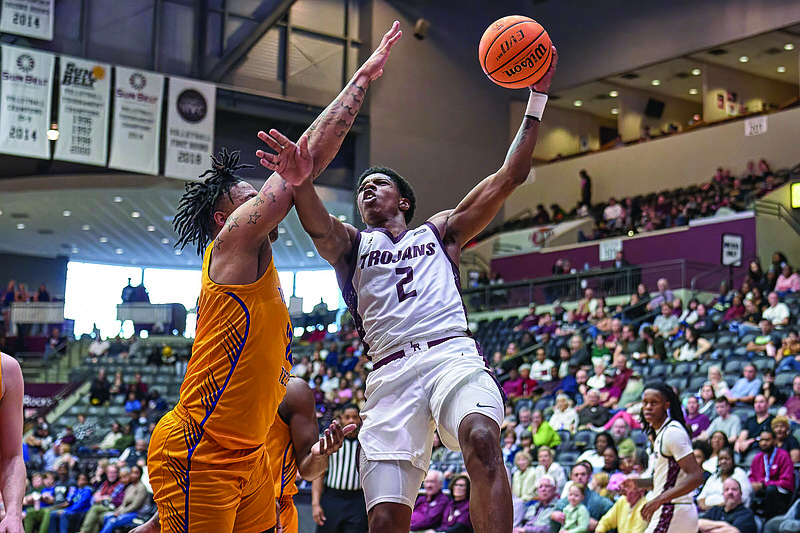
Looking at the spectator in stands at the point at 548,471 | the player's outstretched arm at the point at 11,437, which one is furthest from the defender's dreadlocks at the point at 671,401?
the spectator in stands at the point at 548,471

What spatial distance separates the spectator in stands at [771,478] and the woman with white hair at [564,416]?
3.63 meters

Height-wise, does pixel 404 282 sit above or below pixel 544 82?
below

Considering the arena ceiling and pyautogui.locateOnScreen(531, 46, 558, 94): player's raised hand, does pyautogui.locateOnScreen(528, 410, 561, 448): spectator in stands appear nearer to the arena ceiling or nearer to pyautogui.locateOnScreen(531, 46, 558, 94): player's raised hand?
pyautogui.locateOnScreen(531, 46, 558, 94): player's raised hand

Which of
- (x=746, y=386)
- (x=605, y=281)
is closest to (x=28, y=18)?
(x=605, y=281)

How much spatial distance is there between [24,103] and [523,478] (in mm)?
14211

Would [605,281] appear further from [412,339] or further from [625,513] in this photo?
[412,339]

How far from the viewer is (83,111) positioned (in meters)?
20.7

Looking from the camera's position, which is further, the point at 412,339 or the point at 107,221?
the point at 107,221

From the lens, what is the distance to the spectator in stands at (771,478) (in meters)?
8.80

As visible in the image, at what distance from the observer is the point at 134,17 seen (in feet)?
78.0

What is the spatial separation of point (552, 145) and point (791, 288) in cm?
1490

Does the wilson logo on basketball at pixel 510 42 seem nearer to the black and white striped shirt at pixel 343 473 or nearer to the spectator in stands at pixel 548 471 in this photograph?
the black and white striped shirt at pixel 343 473

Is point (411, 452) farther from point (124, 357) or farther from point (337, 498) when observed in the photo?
point (124, 357)

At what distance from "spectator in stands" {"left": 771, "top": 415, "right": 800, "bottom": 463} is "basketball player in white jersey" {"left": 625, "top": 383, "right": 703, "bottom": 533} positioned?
3384 millimetres
